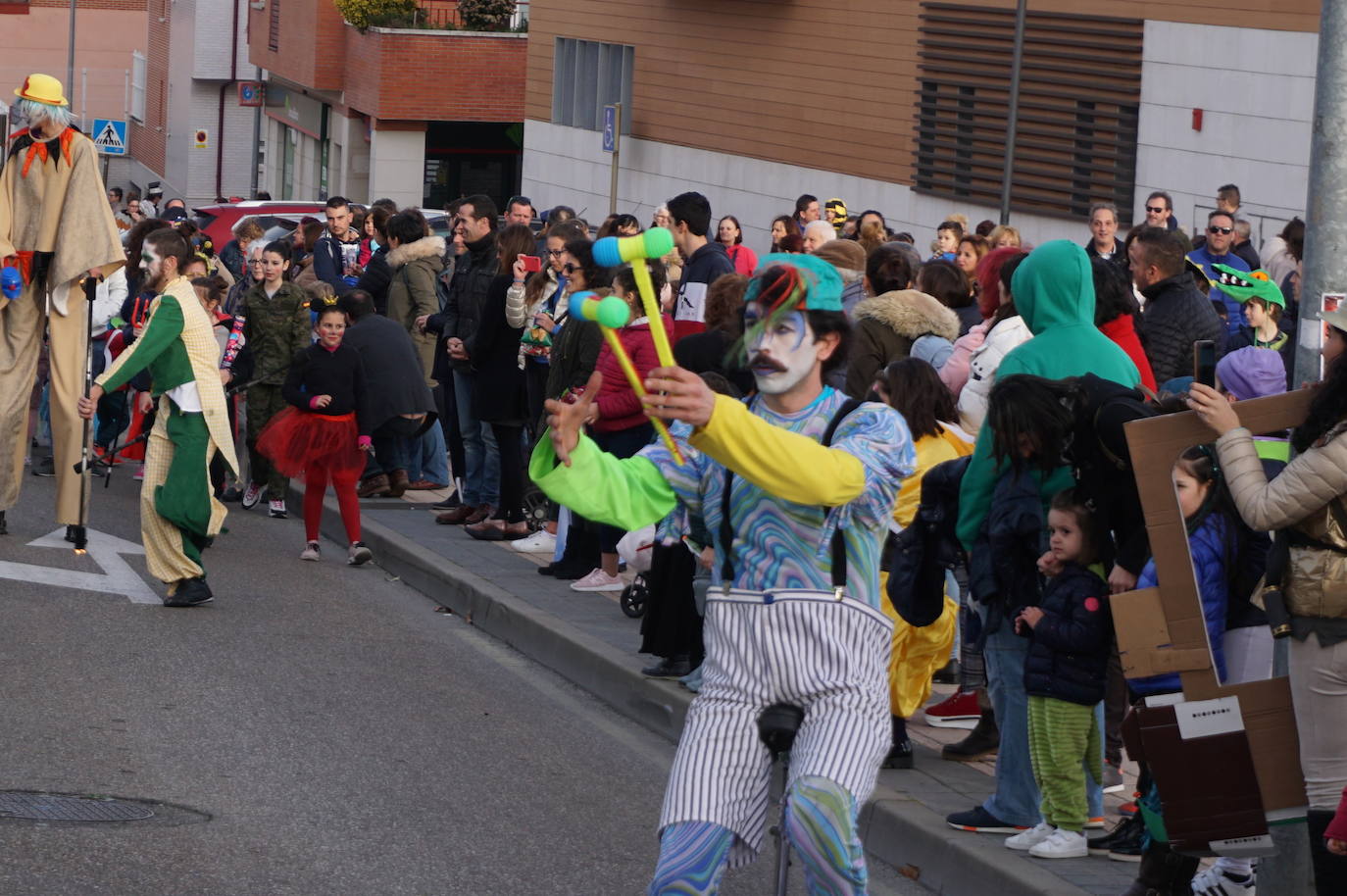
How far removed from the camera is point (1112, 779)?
7.38 metres

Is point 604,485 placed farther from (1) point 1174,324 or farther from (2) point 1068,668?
(1) point 1174,324

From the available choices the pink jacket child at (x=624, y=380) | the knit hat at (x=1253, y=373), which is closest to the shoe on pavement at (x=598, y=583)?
the pink jacket child at (x=624, y=380)

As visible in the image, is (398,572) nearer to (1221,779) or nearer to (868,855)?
(868,855)

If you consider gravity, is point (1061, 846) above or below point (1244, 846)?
below

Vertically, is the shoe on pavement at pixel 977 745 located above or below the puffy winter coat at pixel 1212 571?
below

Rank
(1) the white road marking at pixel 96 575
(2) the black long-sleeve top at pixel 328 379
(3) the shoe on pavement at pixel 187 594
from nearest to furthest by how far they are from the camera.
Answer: (3) the shoe on pavement at pixel 187 594
(1) the white road marking at pixel 96 575
(2) the black long-sleeve top at pixel 328 379

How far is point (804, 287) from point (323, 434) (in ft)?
25.5

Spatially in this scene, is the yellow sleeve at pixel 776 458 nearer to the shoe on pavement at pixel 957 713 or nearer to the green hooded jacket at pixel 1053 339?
the green hooded jacket at pixel 1053 339

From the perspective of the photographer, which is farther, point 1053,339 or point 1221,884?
point 1053,339

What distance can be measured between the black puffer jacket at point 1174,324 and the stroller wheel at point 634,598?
110 inches

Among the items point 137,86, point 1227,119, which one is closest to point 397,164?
point 1227,119

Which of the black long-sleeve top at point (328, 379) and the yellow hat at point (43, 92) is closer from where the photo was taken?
the yellow hat at point (43, 92)

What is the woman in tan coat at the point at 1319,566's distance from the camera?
5203 mm

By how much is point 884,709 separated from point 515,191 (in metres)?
42.2
